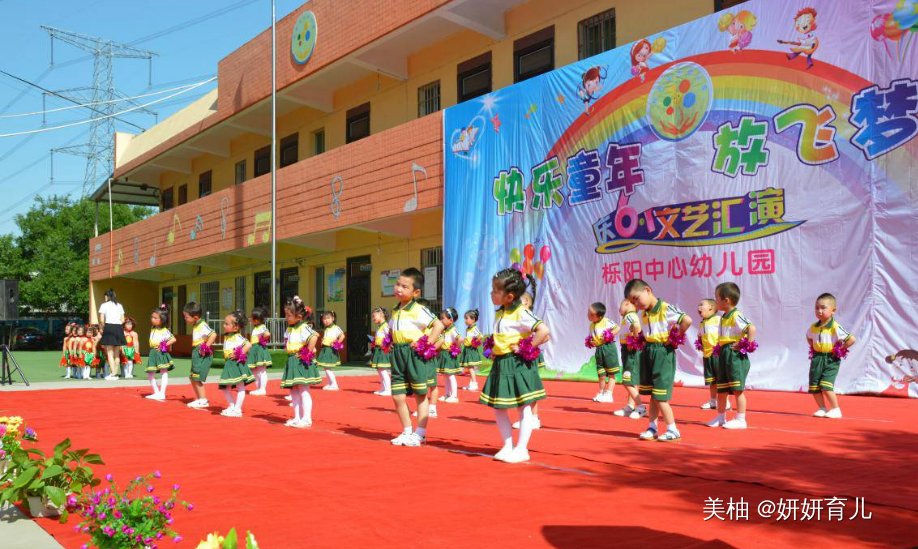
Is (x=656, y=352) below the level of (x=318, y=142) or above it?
below

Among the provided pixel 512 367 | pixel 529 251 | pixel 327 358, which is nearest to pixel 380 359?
pixel 327 358

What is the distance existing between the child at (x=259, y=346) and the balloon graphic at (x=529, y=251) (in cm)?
602

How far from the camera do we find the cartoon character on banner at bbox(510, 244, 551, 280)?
17188mm

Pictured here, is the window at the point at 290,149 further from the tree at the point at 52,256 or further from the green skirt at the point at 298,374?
the tree at the point at 52,256

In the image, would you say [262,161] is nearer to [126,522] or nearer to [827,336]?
[827,336]

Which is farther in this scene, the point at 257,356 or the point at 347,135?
the point at 347,135

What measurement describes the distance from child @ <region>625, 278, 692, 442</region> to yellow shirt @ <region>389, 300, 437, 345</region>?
2232mm

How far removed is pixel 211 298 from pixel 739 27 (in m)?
26.8

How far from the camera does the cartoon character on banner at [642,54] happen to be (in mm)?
15109

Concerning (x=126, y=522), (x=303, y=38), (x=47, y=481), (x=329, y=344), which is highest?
(x=303, y=38)

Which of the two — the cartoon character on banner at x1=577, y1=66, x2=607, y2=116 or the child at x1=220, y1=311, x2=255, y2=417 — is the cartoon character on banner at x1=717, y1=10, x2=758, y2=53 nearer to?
the cartoon character on banner at x1=577, y1=66, x2=607, y2=116

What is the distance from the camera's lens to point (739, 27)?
13875mm

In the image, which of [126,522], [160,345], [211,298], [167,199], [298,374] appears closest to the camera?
[126,522]

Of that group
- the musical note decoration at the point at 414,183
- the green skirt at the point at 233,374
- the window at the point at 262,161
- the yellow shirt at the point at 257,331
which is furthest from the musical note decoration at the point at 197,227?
the green skirt at the point at 233,374
